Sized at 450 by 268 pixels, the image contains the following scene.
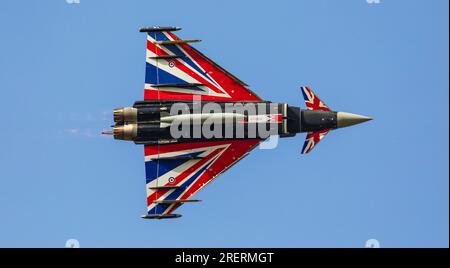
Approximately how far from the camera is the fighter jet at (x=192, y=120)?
53.1 metres

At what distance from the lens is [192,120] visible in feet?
173

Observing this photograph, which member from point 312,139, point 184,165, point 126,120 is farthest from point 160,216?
point 312,139

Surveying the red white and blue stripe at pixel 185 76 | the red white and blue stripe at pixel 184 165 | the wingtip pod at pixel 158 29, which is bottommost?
the red white and blue stripe at pixel 184 165

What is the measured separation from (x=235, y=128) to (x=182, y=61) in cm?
477

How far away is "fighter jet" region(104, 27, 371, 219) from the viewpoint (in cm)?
5309

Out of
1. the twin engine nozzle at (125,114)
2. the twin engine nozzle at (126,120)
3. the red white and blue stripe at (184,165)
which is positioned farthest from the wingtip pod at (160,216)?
the twin engine nozzle at (125,114)

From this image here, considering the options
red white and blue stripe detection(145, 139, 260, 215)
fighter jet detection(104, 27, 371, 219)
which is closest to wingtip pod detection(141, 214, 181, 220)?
fighter jet detection(104, 27, 371, 219)

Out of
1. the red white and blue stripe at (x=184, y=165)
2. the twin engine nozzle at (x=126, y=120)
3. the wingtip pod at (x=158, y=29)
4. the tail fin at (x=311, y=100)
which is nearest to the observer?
the twin engine nozzle at (x=126, y=120)

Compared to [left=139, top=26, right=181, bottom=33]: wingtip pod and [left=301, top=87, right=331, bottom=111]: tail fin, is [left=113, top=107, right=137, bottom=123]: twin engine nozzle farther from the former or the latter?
[left=301, top=87, right=331, bottom=111]: tail fin

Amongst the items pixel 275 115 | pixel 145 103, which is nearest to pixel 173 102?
pixel 145 103

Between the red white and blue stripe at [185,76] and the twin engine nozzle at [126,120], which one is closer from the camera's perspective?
the twin engine nozzle at [126,120]

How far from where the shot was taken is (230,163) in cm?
5447

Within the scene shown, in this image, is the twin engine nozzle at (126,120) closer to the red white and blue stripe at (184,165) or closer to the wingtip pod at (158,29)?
the red white and blue stripe at (184,165)

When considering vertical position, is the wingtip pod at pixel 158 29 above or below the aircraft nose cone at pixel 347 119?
above
